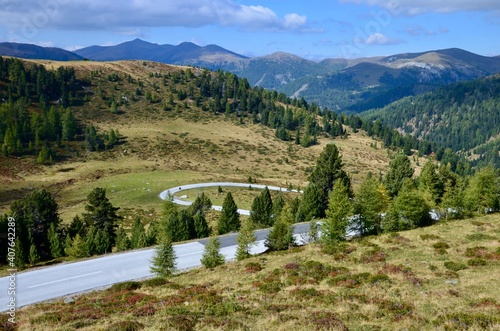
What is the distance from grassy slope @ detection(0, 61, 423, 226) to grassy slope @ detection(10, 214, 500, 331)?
4902 cm

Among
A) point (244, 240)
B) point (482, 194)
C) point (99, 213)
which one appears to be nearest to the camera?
point (244, 240)

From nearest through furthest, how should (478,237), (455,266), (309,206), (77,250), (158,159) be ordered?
1. (455,266)
2. (478,237)
3. (77,250)
4. (309,206)
5. (158,159)

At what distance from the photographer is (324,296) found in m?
21.1

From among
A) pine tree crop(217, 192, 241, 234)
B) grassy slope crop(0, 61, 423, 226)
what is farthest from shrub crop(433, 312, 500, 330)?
grassy slope crop(0, 61, 423, 226)

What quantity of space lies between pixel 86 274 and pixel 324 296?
2733 cm

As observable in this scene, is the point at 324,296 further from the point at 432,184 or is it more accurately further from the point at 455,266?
the point at 432,184

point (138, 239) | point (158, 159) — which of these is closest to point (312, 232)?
point (138, 239)

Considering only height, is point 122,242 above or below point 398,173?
below

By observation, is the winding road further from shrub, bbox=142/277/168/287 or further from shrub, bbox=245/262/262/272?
shrub, bbox=245/262/262/272

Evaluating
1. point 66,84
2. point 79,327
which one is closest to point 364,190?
point 79,327

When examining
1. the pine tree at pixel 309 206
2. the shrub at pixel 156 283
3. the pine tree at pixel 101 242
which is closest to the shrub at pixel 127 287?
the shrub at pixel 156 283

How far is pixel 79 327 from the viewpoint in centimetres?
1795

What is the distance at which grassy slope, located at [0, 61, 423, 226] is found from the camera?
9306 centimetres

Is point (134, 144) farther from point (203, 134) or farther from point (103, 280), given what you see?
point (103, 280)
